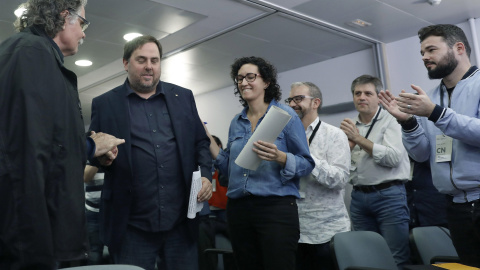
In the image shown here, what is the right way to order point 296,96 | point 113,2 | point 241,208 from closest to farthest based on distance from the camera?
point 241,208, point 296,96, point 113,2

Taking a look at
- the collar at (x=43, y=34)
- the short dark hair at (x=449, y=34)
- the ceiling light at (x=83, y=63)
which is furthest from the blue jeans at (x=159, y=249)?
the ceiling light at (x=83, y=63)

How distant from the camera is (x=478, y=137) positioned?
6.10 ft

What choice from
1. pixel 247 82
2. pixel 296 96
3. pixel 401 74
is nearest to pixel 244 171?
pixel 247 82

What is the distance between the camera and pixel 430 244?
2492mm

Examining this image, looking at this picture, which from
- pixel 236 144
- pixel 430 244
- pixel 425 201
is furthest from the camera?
pixel 425 201

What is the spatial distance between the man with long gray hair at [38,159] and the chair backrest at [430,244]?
1.80 m

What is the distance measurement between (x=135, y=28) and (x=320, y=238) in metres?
3.13

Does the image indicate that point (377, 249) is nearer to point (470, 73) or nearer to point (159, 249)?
point (470, 73)

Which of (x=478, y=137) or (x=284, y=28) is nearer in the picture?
(x=478, y=137)

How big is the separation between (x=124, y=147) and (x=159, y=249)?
0.48 meters

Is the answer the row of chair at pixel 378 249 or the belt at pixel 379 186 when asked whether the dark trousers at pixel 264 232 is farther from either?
the belt at pixel 379 186

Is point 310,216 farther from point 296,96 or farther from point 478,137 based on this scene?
point 478,137

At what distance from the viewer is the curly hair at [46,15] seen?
1489mm

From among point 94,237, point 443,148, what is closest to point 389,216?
point 443,148
